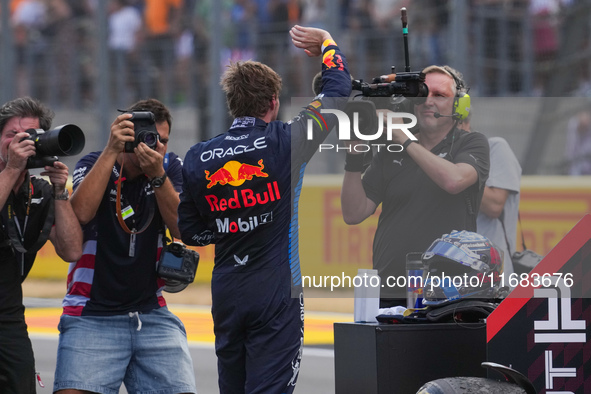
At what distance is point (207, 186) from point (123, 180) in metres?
0.70

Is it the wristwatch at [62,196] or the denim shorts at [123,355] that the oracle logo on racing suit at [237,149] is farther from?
the denim shorts at [123,355]

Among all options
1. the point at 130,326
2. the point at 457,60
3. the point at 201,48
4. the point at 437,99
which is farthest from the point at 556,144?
the point at 130,326

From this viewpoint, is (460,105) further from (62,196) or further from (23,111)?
(23,111)

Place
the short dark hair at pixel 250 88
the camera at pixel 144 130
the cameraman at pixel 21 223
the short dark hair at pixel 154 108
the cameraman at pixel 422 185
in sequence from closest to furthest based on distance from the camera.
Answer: the short dark hair at pixel 250 88
the cameraman at pixel 21 223
the cameraman at pixel 422 185
the camera at pixel 144 130
the short dark hair at pixel 154 108

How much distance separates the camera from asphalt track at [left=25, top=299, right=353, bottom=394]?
7707mm

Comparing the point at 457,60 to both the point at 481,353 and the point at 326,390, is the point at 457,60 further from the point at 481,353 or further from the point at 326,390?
the point at 481,353

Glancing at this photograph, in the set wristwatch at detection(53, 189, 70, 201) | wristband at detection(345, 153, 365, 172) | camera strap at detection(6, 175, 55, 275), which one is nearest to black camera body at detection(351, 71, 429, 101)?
wristband at detection(345, 153, 365, 172)

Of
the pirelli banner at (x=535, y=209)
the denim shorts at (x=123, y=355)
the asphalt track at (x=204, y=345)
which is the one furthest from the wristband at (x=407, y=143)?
the asphalt track at (x=204, y=345)

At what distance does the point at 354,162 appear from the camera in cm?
436

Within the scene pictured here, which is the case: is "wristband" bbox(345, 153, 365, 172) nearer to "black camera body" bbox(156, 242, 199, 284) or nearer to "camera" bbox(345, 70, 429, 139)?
"camera" bbox(345, 70, 429, 139)

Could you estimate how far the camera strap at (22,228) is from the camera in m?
4.34

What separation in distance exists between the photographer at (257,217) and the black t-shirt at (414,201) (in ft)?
1.56

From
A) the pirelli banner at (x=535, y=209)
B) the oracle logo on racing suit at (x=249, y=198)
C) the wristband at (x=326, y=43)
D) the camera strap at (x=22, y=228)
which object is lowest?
the pirelli banner at (x=535, y=209)

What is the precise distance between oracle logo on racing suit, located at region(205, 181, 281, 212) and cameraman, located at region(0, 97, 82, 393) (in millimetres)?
811
